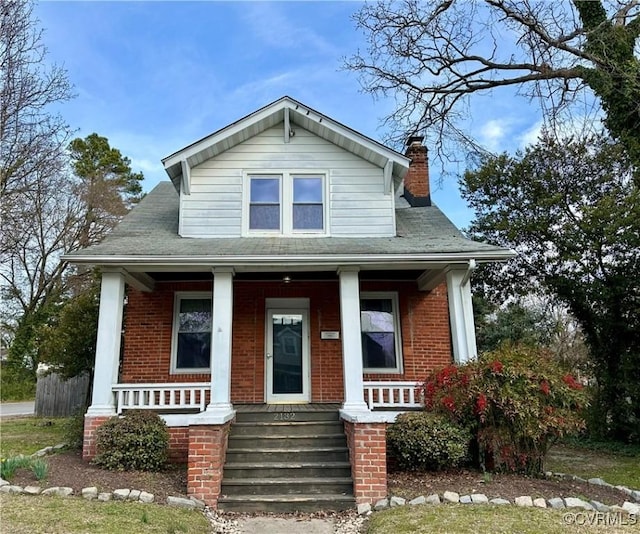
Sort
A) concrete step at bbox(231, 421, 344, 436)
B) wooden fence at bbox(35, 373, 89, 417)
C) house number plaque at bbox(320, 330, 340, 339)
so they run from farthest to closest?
wooden fence at bbox(35, 373, 89, 417), house number plaque at bbox(320, 330, 340, 339), concrete step at bbox(231, 421, 344, 436)

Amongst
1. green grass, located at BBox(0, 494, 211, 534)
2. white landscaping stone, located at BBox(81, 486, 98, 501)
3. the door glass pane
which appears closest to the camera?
green grass, located at BBox(0, 494, 211, 534)

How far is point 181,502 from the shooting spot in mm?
5879

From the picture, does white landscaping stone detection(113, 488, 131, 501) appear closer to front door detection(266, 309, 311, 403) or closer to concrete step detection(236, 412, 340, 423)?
concrete step detection(236, 412, 340, 423)

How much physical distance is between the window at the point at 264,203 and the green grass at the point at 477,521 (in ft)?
19.3

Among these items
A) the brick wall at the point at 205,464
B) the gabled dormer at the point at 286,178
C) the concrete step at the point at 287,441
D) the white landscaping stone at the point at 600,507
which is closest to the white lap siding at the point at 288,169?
the gabled dormer at the point at 286,178

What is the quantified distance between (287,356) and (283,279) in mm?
1625

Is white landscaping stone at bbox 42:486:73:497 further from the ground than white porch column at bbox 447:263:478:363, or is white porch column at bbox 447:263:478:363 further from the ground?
white porch column at bbox 447:263:478:363

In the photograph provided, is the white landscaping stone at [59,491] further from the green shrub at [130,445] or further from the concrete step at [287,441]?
the concrete step at [287,441]

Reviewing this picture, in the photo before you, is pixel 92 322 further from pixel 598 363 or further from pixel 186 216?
pixel 598 363

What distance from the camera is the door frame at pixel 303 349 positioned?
9.41 metres

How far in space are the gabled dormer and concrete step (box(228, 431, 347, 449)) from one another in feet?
13.0

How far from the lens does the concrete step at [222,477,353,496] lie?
646 cm

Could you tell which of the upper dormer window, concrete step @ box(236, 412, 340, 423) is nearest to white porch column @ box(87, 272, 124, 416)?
concrete step @ box(236, 412, 340, 423)

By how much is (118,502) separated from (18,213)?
13148 millimetres
